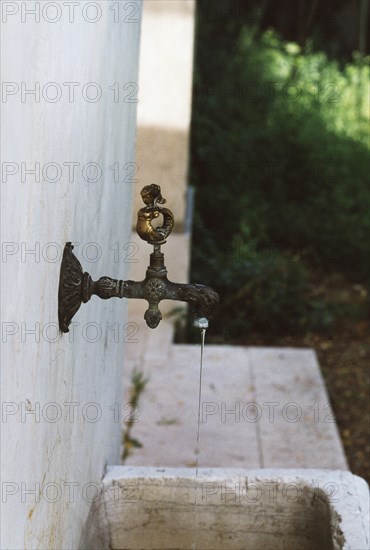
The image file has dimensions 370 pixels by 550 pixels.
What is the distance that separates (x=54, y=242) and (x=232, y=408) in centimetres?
307

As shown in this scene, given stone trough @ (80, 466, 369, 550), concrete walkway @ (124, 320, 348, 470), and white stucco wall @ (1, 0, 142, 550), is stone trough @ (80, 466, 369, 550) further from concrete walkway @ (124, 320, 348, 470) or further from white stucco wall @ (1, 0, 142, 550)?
concrete walkway @ (124, 320, 348, 470)

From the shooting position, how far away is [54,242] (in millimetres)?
1526

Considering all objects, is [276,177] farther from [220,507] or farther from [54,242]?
[54,242]

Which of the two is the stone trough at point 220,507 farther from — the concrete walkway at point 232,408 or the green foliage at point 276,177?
the green foliage at point 276,177

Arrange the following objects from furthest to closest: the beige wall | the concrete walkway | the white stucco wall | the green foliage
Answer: the green foliage → the beige wall → the concrete walkway → the white stucco wall

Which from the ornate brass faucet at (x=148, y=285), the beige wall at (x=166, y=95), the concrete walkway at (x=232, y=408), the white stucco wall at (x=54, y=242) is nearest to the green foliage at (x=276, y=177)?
the concrete walkway at (x=232, y=408)

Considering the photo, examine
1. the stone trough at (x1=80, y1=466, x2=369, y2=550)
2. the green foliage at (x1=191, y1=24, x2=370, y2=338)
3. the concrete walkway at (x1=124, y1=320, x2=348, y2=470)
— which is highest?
the green foliage at (x1=191, y1=24, x2=370, y2=338)

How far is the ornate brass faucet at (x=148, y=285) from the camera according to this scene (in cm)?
163

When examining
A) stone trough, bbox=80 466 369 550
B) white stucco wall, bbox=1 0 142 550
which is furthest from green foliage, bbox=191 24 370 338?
white stucco wall, bbox=1 0 142 550

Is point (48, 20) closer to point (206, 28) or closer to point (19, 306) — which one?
point (19, 306)

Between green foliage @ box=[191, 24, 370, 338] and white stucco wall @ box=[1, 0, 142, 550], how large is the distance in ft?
12.4

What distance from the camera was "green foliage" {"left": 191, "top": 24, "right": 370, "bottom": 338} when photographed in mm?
6211

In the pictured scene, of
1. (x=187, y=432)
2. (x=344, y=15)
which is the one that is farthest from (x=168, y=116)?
(x=344, y=15)

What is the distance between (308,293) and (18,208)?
216 inches
